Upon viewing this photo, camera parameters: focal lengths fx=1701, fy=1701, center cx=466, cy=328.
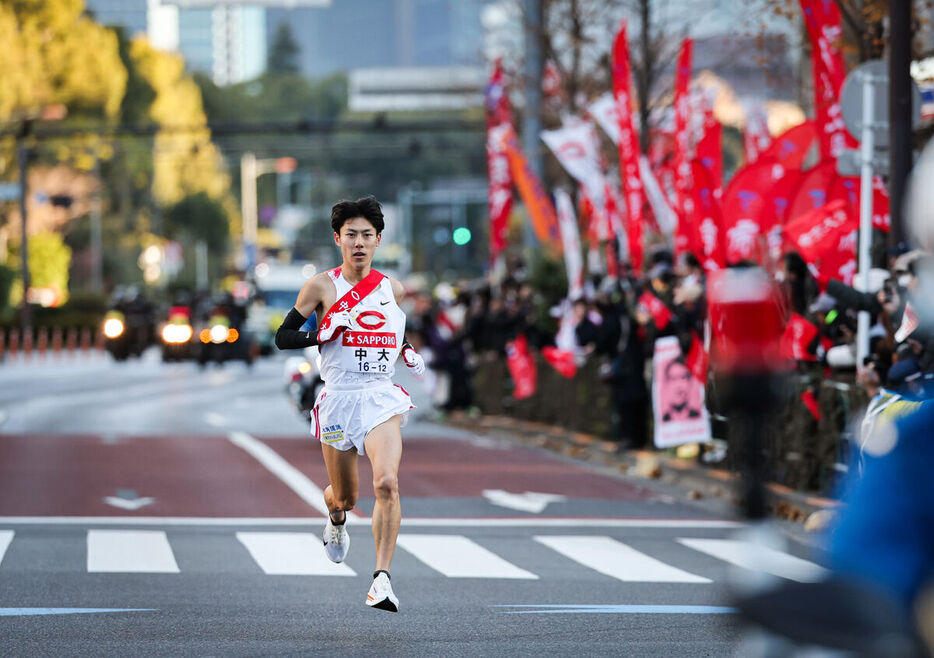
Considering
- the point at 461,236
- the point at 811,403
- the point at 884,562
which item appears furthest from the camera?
the point at 461,236

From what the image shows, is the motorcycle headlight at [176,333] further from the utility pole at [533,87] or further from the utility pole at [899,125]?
the utility pole at [899,125]

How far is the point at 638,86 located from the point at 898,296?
16289 millimetres

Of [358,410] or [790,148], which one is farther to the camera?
[790,148]

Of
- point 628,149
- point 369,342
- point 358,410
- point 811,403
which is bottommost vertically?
point 811,403

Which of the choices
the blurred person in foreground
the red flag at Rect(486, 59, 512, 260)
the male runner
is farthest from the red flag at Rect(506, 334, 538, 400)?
the blurred person in foreground

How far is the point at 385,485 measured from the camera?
779 cm

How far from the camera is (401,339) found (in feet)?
26.6

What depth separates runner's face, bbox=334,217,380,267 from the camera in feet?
26.1

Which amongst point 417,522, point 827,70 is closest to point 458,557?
point 417,522

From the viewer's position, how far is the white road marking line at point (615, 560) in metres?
9.66

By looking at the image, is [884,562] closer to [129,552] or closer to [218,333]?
[129,552]

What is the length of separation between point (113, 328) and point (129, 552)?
35.6 metres

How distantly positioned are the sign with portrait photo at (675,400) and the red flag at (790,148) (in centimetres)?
205

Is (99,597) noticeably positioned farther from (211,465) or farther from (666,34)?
(666,34)
